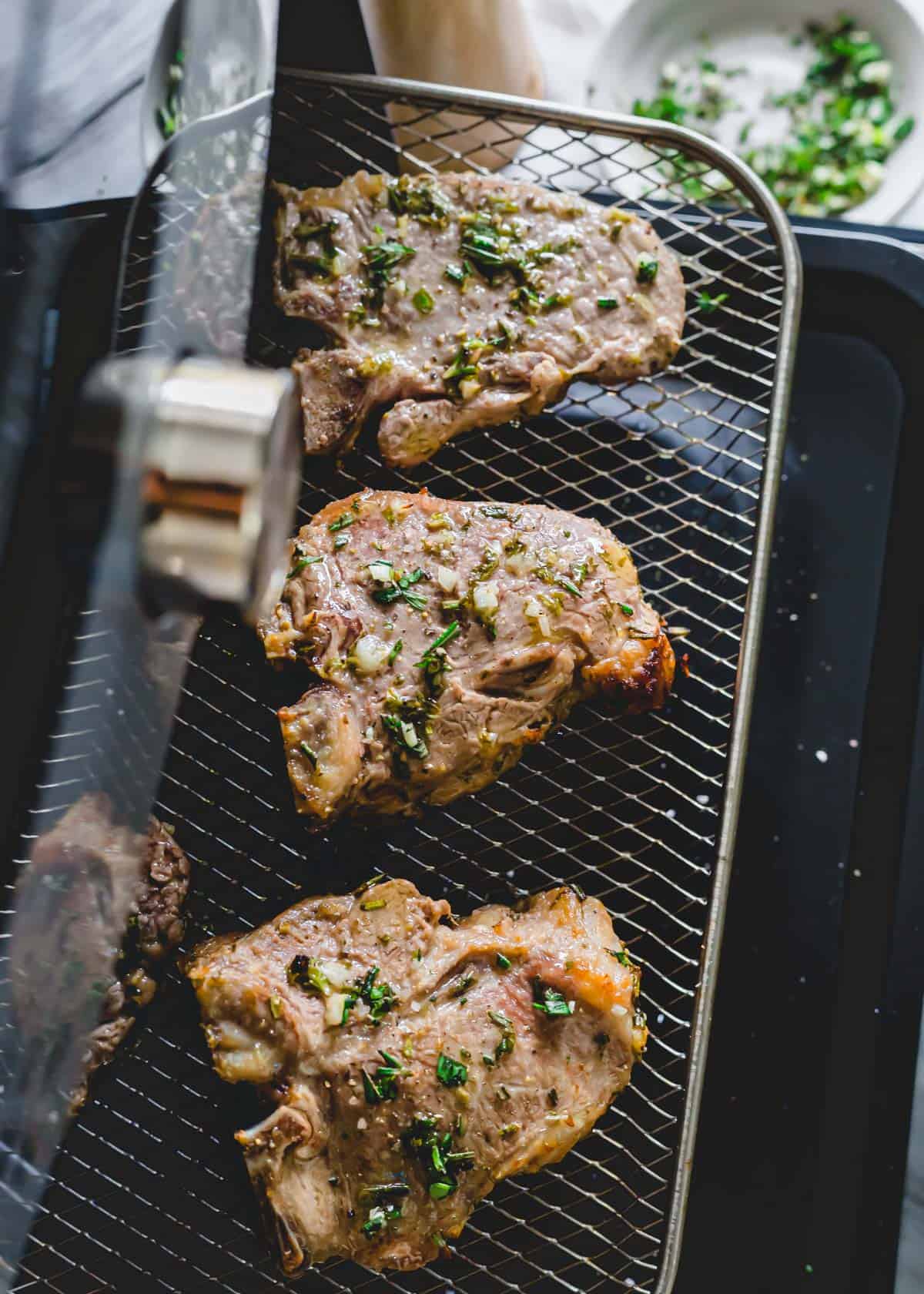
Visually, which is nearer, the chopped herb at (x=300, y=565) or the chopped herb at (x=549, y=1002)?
the chopped herb at (x=549, y=1002)

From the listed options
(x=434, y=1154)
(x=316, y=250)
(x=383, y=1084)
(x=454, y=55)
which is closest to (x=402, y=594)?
(x=316, y=250)

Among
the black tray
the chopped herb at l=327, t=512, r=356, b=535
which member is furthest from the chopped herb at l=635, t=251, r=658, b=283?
the chopped herb at l=327, t=512, r=356, b=535

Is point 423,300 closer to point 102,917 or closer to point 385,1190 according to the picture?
point 102,917

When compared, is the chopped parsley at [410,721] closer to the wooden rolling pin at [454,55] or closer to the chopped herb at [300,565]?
the chopped herb at [300,565]

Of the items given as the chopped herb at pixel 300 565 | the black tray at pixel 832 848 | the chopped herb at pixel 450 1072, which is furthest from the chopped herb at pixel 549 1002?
the chopped herb at pixel 300 565

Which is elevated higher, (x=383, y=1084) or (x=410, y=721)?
(x=410, y=721)
